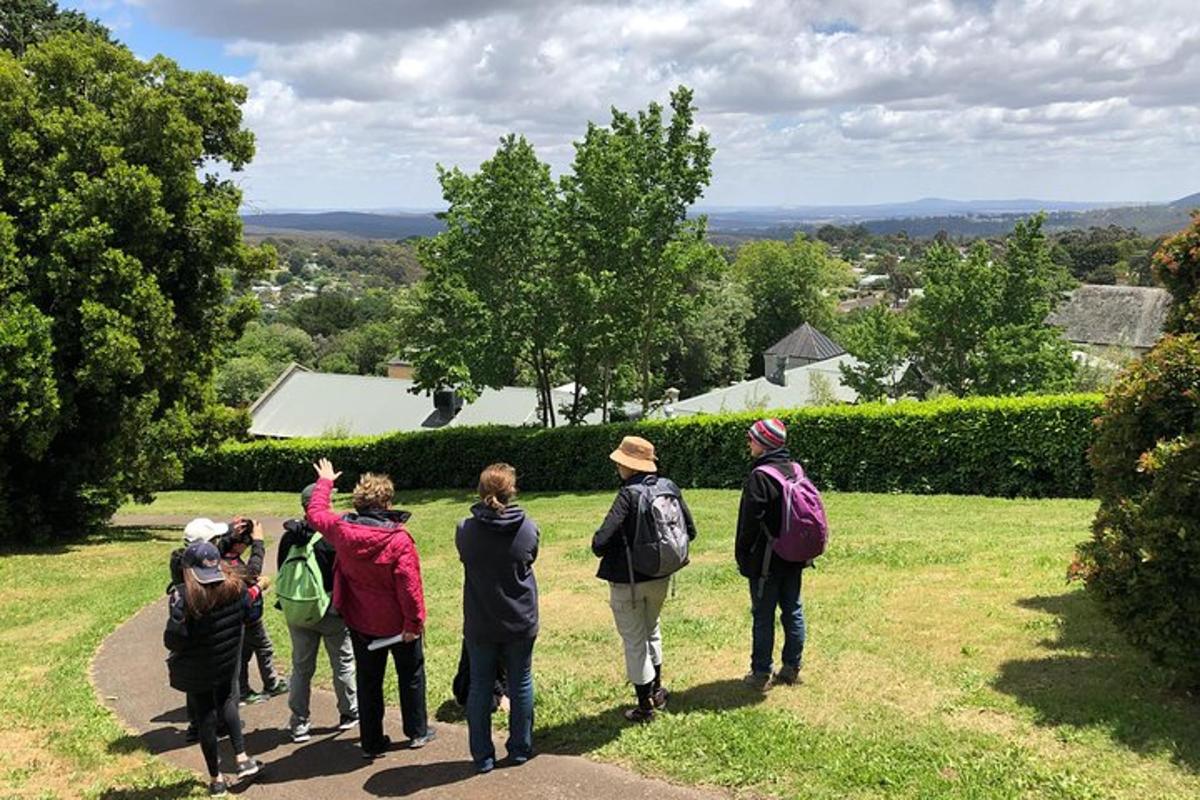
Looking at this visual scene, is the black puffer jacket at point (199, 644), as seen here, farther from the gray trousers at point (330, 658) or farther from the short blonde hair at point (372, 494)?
the short blonde hair at point (372, 494)

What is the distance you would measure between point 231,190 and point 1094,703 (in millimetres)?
18308

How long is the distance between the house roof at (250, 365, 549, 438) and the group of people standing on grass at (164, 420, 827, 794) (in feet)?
129

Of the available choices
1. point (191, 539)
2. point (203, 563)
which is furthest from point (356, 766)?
point (191, 539)

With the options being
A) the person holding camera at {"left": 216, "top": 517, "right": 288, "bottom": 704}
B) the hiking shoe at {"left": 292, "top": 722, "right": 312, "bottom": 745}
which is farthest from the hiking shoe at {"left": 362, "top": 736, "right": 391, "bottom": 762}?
the person holding camera at {"left": 216, "top": 517, "right": 288, "bottom": 704}

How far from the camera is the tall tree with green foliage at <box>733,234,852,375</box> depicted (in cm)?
8319

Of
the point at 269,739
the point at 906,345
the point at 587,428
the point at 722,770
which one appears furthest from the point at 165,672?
the point at 906,345

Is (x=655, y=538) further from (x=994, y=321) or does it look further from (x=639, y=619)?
(x=994, y=321)

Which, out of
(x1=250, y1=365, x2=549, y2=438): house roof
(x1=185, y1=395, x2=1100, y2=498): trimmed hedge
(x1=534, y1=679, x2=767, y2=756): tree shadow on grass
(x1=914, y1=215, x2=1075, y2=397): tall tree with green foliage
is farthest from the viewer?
(x1=250, y1=365, x2=549, y2=438): house roof

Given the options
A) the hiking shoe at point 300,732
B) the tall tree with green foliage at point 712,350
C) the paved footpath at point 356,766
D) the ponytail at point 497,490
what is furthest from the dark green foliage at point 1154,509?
the tall tree with green foliage at point 712,350

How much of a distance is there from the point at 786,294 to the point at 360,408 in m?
46.8

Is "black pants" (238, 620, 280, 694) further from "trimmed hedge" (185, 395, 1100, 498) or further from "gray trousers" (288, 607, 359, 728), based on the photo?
"trimmed hedge" (185, 395, 1100, 498)

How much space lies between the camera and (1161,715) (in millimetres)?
5516

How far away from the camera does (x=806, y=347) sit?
6438 cm

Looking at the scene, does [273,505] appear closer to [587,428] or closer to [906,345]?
[587,428]
